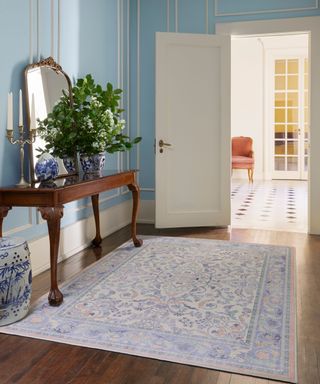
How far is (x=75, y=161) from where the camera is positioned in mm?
3736

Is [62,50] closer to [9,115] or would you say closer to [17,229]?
[9,115]

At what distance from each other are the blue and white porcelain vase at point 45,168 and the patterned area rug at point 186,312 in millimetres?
785

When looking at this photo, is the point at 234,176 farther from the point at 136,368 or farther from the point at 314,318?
the point at 136,368

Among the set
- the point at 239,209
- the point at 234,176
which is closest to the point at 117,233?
the point at 239,209

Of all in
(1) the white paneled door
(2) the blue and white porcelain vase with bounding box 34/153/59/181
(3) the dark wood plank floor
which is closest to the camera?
(3) the dark wood plank floor

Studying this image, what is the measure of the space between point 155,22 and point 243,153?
205 inches

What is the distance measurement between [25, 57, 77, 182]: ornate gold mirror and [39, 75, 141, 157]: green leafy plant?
0.07 m

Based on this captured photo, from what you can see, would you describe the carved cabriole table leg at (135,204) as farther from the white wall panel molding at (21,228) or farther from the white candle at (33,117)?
the white candle at (33,117)

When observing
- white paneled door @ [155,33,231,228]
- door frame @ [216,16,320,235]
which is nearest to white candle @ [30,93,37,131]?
white paneled door @ [155,33,231,228]

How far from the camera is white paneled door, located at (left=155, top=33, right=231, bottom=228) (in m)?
5.03

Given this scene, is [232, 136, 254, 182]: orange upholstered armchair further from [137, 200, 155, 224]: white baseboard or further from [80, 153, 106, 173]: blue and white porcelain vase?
[80, 153, 106, 173]: blue and white porcelain vase

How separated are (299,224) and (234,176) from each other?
5.19 metres

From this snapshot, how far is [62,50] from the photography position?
3877 mm

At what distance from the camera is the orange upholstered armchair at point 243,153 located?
978 centimetres
